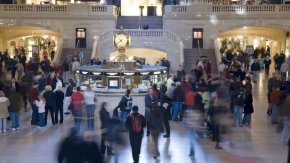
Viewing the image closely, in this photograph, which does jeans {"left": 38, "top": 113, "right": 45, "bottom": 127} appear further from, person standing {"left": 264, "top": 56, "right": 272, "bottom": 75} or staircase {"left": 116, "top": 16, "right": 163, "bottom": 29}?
staircase {"left": 116, "top": 16, "right": 163, "bottom": 29}

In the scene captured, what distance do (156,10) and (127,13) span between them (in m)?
2.23

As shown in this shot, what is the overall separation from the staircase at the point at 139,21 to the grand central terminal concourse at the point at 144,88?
2.8 inches

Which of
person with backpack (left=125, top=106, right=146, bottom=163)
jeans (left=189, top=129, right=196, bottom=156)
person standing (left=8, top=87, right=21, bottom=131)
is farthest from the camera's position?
person standing (left=8, top=87, right=21, bottom=131)

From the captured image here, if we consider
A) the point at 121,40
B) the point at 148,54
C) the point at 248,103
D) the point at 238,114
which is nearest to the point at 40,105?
the point at 238,114

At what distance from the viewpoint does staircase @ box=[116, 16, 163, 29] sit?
36500 mm

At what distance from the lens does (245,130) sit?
16797mm

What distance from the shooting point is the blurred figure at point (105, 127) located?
12.4 metres

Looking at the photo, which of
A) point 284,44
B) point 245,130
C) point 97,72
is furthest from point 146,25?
point 245,130

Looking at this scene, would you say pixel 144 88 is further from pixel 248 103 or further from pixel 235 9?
pixel 235 9

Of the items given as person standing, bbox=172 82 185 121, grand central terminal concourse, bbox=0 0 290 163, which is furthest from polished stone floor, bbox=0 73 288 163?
person standing, bbox=172 82 185 121

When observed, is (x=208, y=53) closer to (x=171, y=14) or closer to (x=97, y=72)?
(x=171, y=14)

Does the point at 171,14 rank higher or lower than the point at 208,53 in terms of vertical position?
higher

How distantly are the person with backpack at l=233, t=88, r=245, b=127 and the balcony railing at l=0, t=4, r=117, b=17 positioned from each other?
20.3m

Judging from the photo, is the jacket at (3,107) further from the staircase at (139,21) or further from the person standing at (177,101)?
the staircase at (139,21)
